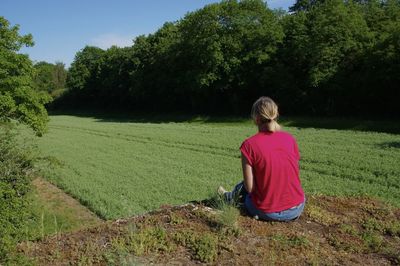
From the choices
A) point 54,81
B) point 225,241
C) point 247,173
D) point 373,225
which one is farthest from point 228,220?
point 54,81

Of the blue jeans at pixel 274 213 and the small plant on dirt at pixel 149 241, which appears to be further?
the blue jeans at pixel 274 213

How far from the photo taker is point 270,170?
5.16m

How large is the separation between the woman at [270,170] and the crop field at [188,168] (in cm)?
353

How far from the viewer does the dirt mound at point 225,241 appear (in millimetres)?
4344

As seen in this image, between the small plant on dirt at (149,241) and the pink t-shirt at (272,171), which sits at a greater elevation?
the pink t-shirt at (272,171)

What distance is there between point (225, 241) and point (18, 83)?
1355cm

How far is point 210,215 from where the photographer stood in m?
5.44

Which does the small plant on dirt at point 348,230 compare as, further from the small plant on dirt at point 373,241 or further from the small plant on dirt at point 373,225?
the small plant on dirt at point 373,225

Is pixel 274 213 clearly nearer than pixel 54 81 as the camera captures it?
Yes

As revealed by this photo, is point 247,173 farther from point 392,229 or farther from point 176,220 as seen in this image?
point 392,229

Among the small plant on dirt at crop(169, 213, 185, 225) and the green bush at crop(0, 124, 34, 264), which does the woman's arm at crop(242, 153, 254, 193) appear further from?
the green bush at crop(0, 124, 34, 264)

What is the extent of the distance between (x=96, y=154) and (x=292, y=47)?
23.7 meters

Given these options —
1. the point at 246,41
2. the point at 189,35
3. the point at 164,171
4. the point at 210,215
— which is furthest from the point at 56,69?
the point at 210,215

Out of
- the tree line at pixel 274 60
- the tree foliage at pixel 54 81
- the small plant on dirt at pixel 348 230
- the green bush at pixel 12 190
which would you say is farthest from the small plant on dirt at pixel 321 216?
the tree foliage at pixel 54 81
